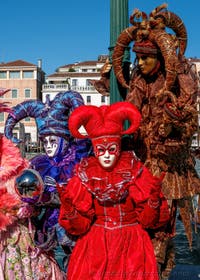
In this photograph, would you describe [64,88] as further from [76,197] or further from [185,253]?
[76,197]

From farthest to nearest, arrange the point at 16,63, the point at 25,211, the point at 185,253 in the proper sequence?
the point at 16,63, the point at 185,253, the point at 25,211

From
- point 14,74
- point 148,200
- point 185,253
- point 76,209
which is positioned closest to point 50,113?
point 76,209

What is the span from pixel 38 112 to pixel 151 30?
119 cm

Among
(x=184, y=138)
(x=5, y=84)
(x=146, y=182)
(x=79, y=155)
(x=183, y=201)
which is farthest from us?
(x=5, y=84)

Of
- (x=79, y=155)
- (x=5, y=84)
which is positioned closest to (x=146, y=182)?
(x=79, y=155)

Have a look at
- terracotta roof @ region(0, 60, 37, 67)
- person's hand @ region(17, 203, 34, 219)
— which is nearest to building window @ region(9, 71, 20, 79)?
terracotta roof @ region(0, 60, 37, 67)

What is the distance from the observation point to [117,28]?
3682 millimetres

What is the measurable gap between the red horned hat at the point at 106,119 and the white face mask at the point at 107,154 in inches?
3.3

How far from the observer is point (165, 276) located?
3.64m

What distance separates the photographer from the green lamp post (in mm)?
3668

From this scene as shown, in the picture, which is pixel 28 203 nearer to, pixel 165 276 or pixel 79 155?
A: pixel 79 155

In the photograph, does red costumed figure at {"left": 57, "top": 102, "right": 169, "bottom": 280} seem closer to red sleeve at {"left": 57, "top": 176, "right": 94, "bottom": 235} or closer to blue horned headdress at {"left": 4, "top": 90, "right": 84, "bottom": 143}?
red sleeve at {"left": 57, "top": 176, "right": 94, "bottom": 235}

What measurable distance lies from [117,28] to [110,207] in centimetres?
143

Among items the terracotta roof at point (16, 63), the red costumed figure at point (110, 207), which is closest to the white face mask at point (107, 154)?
the red costumed figure at point (110, 207)
